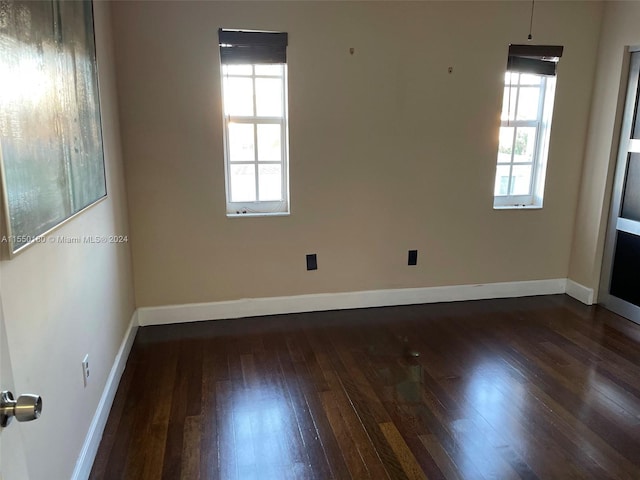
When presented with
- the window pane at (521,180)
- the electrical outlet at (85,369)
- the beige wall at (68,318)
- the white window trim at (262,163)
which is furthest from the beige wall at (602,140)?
the electrical outlet at (85,369)

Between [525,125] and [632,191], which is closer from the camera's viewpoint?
[632,191]

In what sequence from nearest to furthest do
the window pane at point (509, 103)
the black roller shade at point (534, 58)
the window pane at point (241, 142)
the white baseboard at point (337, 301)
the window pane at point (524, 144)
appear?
the window pane at point (241, 142) < the white baseboard at point (337, 301) < the black roller shade at point (534, 58) < the window pane at point (509, 103) < the window pane at point (524, 144)

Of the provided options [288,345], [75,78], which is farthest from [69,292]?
[288,345]

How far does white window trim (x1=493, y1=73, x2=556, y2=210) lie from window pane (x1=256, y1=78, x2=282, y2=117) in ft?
5.92

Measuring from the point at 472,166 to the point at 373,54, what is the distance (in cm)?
118

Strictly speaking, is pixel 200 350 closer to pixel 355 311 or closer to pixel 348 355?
pixel 348 355

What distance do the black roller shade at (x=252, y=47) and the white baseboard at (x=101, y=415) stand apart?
1.96 metres

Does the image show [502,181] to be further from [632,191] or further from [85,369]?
[85,369]

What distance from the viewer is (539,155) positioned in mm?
3877

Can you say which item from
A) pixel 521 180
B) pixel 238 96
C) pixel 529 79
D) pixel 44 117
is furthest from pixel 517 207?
pixel 44 117

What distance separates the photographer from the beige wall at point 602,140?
346cm

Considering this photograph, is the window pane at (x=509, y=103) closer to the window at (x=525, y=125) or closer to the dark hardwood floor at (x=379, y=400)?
the window at (x=525, y=125)

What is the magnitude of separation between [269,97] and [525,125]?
6.94 ft

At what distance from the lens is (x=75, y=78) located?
1916 millimetres
